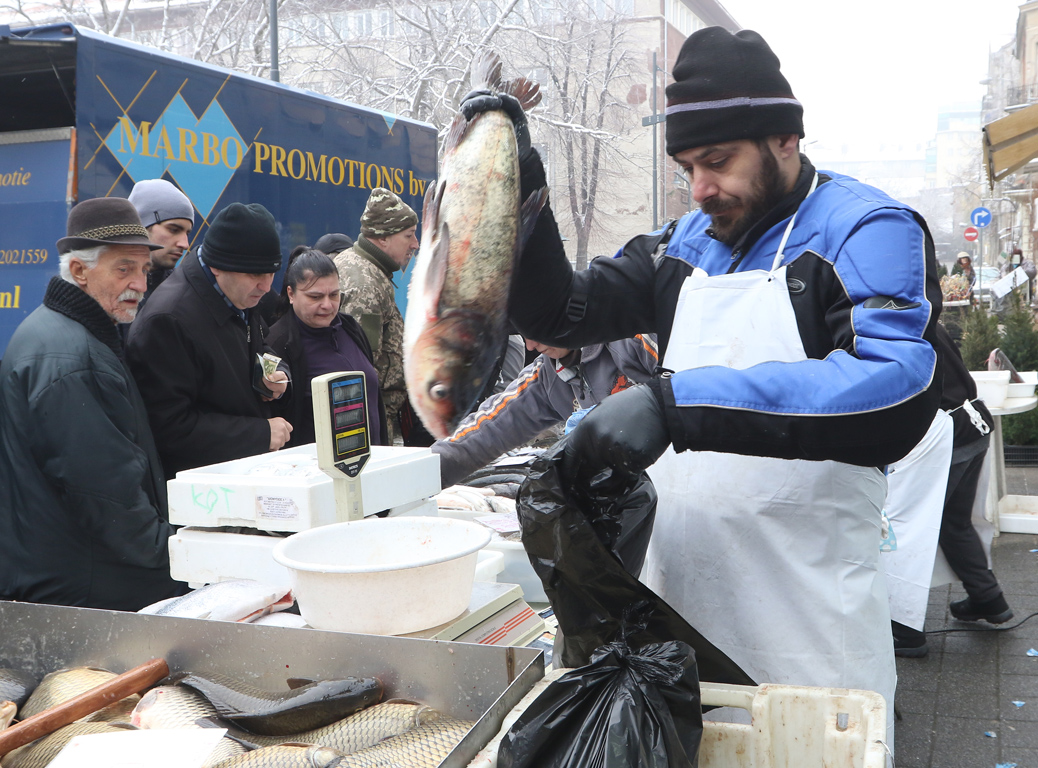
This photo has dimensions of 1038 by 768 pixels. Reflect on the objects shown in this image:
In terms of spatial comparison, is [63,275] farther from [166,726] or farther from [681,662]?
[681,662]

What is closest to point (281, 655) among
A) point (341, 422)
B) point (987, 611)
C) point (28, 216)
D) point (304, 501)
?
point (304, 501)

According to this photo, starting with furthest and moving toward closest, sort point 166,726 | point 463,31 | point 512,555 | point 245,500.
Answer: point 463,31
point 512,555
point 245,500
point 166,726

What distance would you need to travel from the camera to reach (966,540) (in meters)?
4.80

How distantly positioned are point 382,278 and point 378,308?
60 cm

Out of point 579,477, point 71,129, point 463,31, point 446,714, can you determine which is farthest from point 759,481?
point 463,31

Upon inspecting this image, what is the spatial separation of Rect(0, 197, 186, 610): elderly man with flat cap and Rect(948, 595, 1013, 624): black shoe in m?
4.18

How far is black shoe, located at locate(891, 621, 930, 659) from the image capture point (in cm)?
450

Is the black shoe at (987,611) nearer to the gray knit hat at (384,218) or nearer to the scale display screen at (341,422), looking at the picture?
the gray knit hat at (384,218)

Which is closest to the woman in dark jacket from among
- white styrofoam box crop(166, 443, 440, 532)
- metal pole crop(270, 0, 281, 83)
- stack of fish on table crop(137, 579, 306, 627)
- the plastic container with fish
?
white styrofoam box crop(166, 443, 440, 532)

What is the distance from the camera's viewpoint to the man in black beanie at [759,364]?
1.35 m

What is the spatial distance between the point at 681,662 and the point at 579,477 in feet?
1.10

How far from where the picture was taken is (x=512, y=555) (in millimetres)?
2600

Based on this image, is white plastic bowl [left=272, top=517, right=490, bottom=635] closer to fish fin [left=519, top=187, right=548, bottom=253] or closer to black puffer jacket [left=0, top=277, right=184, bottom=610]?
fish fin [left=519, top=187, right=548, bottom=253]

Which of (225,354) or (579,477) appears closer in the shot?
(579,477)
